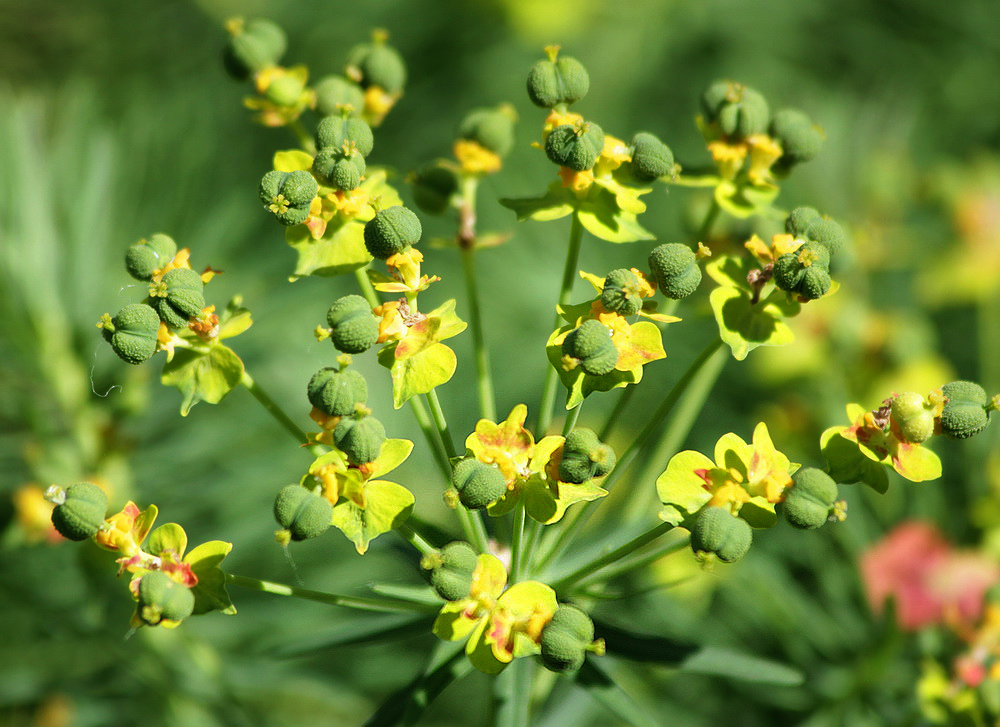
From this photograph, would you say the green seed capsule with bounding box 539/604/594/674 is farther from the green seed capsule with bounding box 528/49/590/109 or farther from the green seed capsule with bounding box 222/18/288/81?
the green seed capsule with bounding box 222/18/288/81

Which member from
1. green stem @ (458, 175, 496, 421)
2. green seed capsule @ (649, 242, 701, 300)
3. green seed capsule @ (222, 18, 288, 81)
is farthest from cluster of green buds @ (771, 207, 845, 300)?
green seed capsule @ (222, 18, 288, 81)

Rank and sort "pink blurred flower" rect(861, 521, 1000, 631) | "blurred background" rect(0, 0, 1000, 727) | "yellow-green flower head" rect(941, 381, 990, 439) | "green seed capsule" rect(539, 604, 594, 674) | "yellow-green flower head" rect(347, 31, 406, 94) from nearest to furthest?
1. "green seed capsule" rect(539, 604, 594, 674)
2. "yellow-green flower head" rect(941, 381, 990, 439)
3. "yellow-green flower head" rect(347, 31, 406, 94)
4. "pink blurred flower" rect(861, 521, 1000, 631)
5. "blurred background" rect(0, 0, 1000, 727)

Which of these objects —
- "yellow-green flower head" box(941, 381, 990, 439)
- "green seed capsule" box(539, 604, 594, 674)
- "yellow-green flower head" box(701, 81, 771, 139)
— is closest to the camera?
"green seed capsule" box(539, 604, 594, 674)

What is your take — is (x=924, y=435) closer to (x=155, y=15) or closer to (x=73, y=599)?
(x=73, y=599)

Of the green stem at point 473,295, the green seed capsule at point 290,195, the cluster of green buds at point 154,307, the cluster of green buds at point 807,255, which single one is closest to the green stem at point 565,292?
the green stem at point 473,295

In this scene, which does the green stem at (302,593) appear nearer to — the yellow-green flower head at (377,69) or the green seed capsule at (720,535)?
the green seed capsule at (720,535)

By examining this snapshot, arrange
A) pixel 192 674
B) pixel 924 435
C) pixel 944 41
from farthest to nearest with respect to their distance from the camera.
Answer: pixel 944 41 < pixel 192 674 < pixel 924 435

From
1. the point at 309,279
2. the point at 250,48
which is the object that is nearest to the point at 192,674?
the point at 309,279
